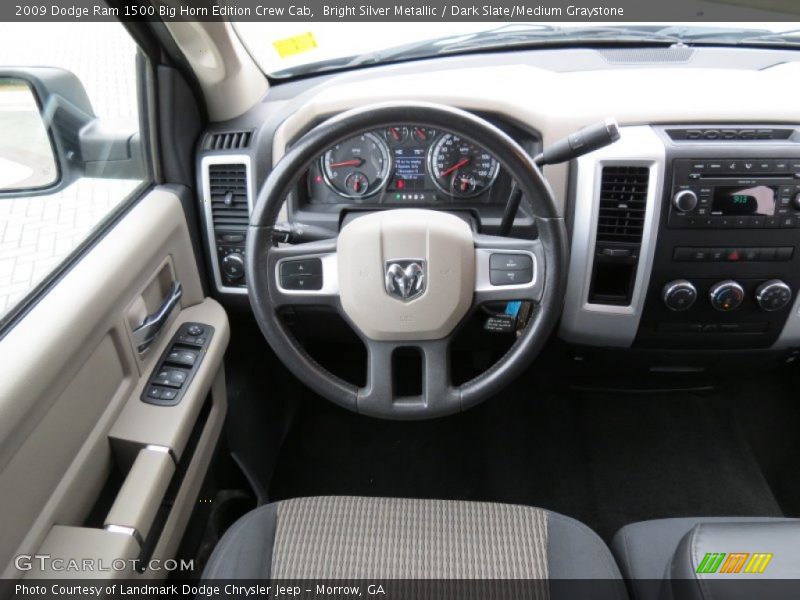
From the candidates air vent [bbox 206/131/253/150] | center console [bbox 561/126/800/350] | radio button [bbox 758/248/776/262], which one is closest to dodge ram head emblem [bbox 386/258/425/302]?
center console [bbox 561/126/800/350]

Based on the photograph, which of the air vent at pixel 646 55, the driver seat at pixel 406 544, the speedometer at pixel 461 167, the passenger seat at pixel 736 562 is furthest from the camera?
the air vent at pixel 646 55

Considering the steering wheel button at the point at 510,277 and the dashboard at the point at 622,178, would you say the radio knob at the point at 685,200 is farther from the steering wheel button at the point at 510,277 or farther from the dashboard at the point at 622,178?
the steering wheel button at the point at 510,277

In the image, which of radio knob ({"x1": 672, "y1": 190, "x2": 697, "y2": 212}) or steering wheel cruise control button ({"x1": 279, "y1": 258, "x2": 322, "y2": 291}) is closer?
steering wheel cruise control button ({"x1": 279, "y1": 258, "x2": 322, "y2": 291})

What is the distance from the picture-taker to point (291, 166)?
1.06 m

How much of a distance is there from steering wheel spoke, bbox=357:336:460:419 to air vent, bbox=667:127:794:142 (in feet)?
2.39

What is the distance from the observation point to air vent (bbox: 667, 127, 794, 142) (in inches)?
54.6

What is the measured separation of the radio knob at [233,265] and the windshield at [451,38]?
520mm

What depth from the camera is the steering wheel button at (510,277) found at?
1.16m

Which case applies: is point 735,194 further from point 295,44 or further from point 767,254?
point 295,44

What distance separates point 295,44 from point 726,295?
4.16ft

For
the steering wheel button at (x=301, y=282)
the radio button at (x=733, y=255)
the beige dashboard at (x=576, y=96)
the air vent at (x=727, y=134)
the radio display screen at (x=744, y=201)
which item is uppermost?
the beige dashboard at (x=576, y=96)

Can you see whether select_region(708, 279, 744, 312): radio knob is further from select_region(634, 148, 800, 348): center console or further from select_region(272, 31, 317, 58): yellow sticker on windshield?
select_region(272, 31, 317, 58): yellow sticker on windshield

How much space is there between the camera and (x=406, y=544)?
1.08 metres

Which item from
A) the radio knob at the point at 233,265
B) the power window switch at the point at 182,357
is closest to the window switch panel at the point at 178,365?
the power window switch at the point at 182,357
